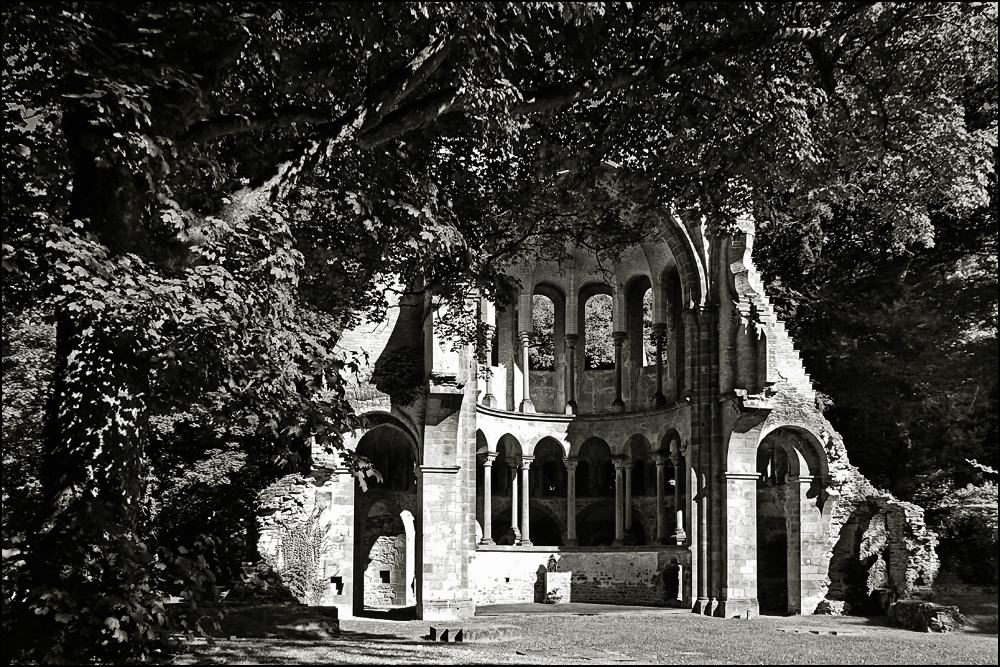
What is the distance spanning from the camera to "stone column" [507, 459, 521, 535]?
30797mm

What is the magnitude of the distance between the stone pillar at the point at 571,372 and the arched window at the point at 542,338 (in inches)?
27.8

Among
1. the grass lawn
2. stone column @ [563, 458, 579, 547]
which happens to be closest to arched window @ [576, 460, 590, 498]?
stone column @ [563, 458, 579, 547]

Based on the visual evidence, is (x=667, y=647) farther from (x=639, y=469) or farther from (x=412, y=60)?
(x=639, y=469)

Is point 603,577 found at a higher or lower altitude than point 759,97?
lower

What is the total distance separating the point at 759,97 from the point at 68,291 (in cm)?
783

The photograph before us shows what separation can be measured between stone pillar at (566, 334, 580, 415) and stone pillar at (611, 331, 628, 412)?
4.08ft

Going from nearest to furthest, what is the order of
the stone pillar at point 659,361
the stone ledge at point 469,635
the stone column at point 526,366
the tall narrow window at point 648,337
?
1. the stone ledge at point 469,635
2. the stone pillar at point 659,361
3. the stone column at point 526,366
4. the tall narrow window at point 648,337

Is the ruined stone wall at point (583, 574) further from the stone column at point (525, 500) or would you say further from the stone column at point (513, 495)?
the stone column at point (513, 495)

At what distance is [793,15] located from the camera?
455 inches

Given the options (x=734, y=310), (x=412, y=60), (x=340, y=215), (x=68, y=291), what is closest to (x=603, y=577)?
(x=734, y=310)

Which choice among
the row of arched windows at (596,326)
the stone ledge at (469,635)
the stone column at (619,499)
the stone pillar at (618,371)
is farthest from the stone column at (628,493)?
the stone ledge at (469,635)

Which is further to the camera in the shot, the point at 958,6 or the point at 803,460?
the point at 803,460

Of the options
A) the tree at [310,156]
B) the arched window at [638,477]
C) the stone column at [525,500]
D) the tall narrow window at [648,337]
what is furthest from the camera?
the tall narrow window at [648,337]

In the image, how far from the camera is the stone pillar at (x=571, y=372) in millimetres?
32625
